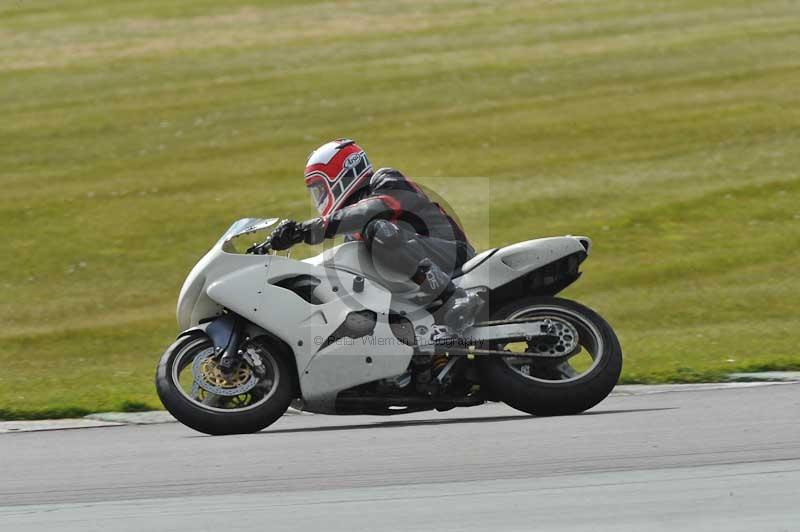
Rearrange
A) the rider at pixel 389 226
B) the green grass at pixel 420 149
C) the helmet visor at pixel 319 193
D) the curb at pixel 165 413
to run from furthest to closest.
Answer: the green grass at pixel 420 149 → the curb at pixel 165 413 → the helmet visor at pixel 319 193 → the rider at pixel 389 226

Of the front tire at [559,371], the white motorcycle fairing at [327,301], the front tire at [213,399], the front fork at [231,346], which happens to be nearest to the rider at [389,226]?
the white motorcycle fairing at [327,301]

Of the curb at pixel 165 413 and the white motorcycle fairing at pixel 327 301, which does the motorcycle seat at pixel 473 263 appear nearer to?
the white motorcycle fairing at pixel 327 301

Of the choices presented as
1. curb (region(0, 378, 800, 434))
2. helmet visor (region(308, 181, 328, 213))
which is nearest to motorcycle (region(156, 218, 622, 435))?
helmet visor (region(308, 181, 328, 213))

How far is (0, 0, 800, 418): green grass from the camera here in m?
13.5

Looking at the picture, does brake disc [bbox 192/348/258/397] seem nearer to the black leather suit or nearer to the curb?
the black leather suit

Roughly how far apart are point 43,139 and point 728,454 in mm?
21452

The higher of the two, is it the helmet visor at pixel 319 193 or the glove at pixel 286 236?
the helmet visor at pixel 319 193

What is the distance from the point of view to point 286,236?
8219 mm

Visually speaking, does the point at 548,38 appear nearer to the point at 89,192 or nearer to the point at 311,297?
the point at 89,192

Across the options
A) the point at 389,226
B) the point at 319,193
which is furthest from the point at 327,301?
the point at 319,193

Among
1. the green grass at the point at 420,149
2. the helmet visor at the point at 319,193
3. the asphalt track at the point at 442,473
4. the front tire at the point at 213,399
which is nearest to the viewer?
the asphalt track at the point at 442,473

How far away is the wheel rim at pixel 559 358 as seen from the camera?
802 cm

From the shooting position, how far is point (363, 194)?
28.1 feet

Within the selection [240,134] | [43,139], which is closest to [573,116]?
[240,134]
